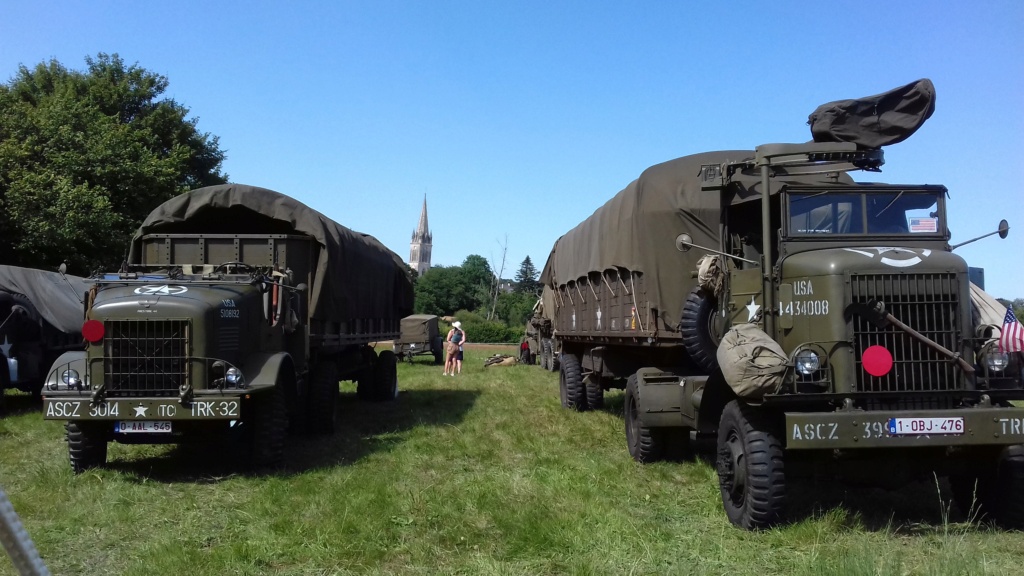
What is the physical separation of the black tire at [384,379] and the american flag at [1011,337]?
10.8 meters

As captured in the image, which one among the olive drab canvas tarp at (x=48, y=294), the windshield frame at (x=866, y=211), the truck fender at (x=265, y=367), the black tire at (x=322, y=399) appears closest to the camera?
the windshield frame at (x=866, y=211)

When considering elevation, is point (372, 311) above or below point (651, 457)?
above

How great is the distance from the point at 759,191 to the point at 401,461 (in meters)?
4.59


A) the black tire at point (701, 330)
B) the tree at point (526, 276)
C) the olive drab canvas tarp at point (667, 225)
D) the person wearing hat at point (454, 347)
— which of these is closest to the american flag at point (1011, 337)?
the black tire at point (701, 330)

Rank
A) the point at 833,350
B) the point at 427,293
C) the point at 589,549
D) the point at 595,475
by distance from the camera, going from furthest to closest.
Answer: the point at 427,293 → the point at 595,475 → the point at 833,350 → the point at 589,549

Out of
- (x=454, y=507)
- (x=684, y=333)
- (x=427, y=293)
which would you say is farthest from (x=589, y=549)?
(x=427, y=293)

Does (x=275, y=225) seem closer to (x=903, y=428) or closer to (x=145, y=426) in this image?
(x=145, y=426)

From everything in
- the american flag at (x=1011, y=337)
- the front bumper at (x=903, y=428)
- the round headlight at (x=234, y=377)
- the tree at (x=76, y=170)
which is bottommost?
the front bumper at (x=903, y=428)

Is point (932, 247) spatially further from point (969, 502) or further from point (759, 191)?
point (969, 502)

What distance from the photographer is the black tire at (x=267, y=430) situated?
7.83m

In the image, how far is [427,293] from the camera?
8838 cm

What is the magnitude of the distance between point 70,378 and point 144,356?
30.5 inches

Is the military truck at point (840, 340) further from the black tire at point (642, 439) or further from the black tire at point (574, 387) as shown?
the black tire at point (574, 387)

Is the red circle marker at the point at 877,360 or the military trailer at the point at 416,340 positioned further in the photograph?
the military trailer at the point at 416,340
